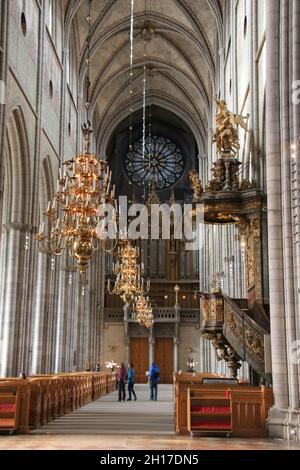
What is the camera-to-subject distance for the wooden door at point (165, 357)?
3466 cm

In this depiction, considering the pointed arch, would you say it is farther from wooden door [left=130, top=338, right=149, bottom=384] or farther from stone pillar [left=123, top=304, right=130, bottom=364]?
wooden door [left=130, top=338, right=149, bottom=384]

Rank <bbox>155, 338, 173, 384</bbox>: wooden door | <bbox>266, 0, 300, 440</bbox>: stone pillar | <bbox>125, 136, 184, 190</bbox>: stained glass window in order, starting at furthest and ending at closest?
1. <bbox>125, 136, 184, 190</bbox>: stained glass window
2. <bbox>155, 338, 173, 384</bbox>: wooden door
3. <bbox>266, 0, 300, 440</bbox>: stone pillar

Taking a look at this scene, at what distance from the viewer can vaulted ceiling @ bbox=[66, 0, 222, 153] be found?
1063 inches

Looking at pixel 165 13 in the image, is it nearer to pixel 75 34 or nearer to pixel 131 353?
pixel 75 34

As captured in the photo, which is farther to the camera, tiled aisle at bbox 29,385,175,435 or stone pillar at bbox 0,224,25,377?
stone pillar at bbox 0,224,25,377

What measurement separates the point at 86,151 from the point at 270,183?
3697 millimetres

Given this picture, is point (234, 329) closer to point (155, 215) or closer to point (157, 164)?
point (155, 215)

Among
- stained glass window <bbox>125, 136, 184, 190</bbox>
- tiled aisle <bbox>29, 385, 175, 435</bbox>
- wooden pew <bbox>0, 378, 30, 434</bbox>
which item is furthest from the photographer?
stained glass window <bbox>125, 136, 184, 190</bbox>

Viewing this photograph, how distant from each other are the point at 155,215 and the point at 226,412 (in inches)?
1029

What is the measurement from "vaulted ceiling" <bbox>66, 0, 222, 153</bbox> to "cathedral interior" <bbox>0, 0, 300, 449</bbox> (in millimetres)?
90

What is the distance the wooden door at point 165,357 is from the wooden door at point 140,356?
2.13ft

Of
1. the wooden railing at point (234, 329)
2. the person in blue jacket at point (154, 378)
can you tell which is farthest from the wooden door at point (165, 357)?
the wooden railing at point (234, 329)

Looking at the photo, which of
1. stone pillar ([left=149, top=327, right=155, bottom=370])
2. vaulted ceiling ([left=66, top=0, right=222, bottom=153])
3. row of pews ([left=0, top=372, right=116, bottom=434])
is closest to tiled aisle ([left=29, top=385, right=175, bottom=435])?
row of pews ([left=0, top=372, right=116, bottom=434])

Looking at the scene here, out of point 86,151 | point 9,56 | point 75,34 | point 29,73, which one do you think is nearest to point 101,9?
point 75,34
